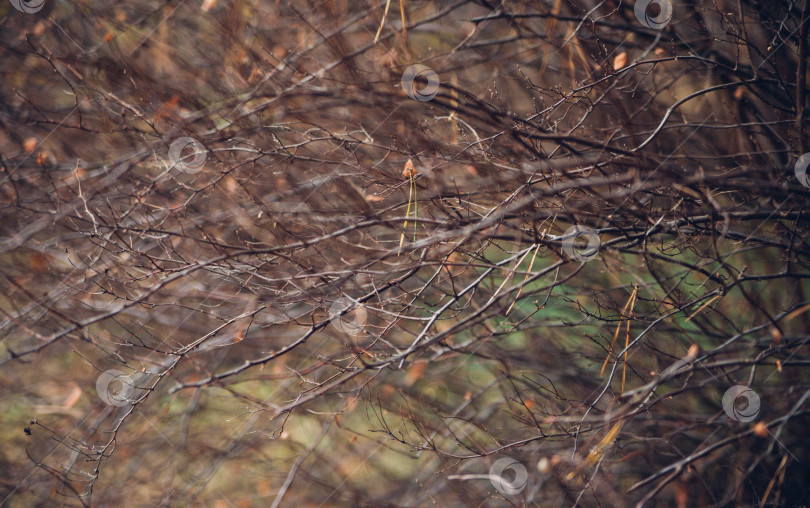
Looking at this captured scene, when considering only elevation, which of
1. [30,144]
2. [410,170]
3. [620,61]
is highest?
[30,144]

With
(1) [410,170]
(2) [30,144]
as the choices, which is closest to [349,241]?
(1) [410,170]

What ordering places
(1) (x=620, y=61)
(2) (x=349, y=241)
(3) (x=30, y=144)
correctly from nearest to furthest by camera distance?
1. (2) (x=349, y=241)
2. (1) (x=620, y=61)
3. (3) (x=30, y=144)

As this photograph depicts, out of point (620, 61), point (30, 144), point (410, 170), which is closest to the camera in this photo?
point (410, 170)

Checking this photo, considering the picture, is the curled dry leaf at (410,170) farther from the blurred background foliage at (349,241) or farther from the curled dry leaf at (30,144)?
the curled dry leaf at (30,144)

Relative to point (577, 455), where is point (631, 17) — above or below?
above

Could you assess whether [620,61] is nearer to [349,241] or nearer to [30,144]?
[349,241]

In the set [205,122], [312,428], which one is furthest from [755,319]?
[205,122]

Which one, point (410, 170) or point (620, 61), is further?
point (620, 61)

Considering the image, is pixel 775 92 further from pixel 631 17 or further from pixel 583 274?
pixel 583 274

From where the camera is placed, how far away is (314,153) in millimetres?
3398

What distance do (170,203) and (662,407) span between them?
315 cm

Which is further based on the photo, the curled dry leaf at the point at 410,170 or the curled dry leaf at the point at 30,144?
the curled dry leaf at the point at 30,144

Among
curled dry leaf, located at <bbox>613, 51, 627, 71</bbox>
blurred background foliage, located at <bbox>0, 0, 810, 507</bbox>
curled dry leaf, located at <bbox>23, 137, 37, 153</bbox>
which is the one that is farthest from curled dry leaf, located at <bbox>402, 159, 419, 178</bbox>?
curled dry leaf, located at <bbox>23, 137, 37, 153</bbox>

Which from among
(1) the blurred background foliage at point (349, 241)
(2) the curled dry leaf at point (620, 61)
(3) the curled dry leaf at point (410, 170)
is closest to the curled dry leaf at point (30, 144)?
(1) the blurred background foliage at point (349, 241)
